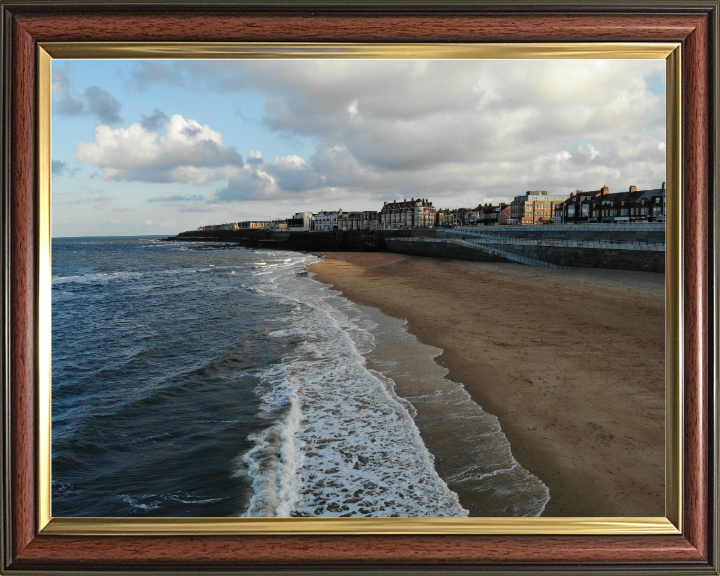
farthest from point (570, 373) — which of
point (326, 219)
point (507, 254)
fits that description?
point (326, 219)

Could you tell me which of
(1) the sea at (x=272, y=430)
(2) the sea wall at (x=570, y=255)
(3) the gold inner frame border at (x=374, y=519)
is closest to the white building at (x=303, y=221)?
(2) the sea wall at (x=570, y=255)

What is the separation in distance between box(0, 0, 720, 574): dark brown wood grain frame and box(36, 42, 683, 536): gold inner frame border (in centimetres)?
3

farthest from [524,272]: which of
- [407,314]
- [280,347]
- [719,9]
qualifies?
[719,9]

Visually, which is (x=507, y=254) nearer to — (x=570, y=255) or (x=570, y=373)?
(x=570, y=255)

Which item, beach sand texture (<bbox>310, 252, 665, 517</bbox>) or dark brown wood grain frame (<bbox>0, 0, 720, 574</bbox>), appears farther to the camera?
beach sand texture (<bbox>310, 252, 665, 517</bbox>)

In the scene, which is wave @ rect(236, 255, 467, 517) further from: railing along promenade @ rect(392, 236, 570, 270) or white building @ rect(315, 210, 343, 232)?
white building @ rect(315, 210, 343, 232)

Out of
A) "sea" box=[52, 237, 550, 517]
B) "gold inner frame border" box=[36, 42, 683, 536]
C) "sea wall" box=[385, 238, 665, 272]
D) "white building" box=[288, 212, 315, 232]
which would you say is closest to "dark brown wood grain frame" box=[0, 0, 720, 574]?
"gold inner frame border" box=[36, 42, 683, 536]

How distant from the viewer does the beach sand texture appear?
3191mm

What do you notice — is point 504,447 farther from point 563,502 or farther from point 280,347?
point 280,347

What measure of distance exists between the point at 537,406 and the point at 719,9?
5.35 meters

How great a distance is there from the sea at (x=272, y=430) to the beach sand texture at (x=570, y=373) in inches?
16.2

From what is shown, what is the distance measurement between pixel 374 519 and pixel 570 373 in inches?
264

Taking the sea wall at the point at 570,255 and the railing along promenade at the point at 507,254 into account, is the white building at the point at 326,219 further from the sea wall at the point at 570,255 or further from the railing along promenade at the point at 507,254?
the railing along promenade at the point at 507,254

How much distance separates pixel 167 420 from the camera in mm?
6578
